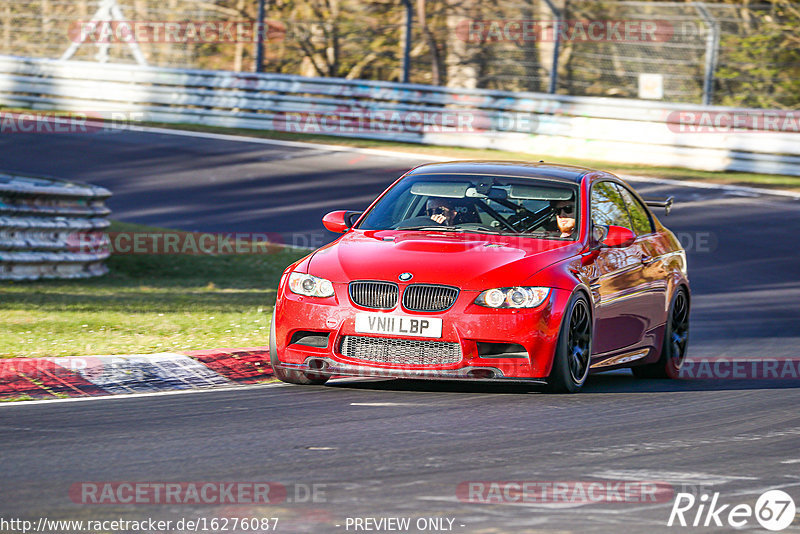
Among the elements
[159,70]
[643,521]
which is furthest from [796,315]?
[159,70]

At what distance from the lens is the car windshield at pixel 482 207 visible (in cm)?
871

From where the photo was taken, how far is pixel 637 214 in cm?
984

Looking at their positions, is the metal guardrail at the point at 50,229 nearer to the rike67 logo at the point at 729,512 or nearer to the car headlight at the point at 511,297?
the car headlight at the point at 511,297

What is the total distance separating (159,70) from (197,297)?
54.1 feet

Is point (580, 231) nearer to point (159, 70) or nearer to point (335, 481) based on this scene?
point (335, 481)

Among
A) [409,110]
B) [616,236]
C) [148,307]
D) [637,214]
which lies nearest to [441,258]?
[616,236]

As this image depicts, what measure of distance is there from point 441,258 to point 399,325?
0.54m

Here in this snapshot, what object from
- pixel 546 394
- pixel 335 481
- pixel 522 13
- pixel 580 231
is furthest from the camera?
pixel 522 13

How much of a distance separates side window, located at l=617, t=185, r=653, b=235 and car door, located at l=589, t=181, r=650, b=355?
0.11 metres

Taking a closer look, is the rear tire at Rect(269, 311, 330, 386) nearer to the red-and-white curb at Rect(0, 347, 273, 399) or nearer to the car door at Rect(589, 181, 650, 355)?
the red-and-white curb at Rect(0, 347, 273, 399)

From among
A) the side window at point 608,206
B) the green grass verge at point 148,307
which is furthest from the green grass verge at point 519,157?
the side window at point 608,206

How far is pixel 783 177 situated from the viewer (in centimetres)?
2255

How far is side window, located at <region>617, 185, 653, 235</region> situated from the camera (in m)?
9.70

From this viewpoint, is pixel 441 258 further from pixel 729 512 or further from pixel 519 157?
pixel 519 157
